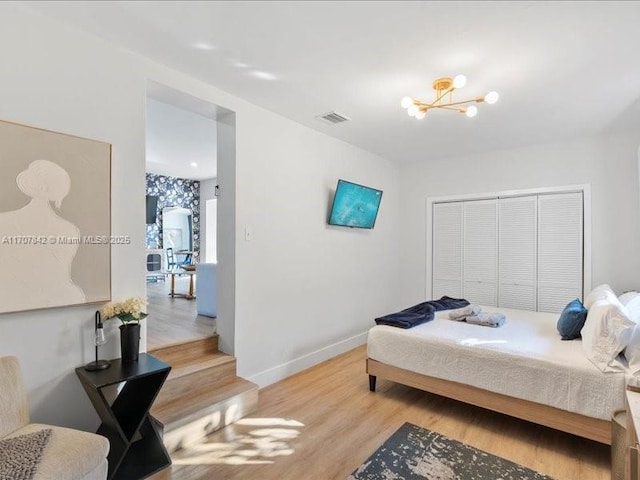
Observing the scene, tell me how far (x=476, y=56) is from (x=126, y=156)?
242cm

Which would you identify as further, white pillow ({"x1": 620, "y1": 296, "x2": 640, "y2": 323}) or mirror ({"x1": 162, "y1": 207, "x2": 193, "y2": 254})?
mirror ({"x1": 162, "y1": 207, "x2": 193, "y2": 254})

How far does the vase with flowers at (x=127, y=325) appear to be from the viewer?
2080 millimetres

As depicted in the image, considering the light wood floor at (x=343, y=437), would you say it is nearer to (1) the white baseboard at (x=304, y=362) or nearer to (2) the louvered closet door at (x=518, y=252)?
(1) the white baseboard at (x=304, y=362)

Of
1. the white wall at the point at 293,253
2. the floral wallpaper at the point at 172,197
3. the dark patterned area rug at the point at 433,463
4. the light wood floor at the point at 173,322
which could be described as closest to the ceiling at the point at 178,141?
the floral wallpaper at the point at 172,197

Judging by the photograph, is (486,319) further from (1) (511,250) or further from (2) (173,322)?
(2) (173,322)

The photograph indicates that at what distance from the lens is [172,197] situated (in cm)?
730

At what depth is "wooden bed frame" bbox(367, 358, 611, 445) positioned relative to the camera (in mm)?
2111

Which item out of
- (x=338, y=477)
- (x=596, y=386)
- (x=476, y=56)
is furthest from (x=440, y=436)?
(x=476, y=56)

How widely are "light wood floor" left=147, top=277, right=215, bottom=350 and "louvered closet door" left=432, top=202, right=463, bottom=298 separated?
321cm

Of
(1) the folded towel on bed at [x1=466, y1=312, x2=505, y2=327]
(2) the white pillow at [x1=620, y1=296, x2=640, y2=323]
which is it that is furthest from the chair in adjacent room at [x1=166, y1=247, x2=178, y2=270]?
(2) the white pillow at [x1=620, y1=296, x2=640, y2=323]

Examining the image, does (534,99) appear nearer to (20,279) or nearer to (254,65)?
(254,65)

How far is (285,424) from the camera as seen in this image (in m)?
2.52

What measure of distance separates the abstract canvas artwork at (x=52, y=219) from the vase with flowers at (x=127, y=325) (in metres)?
0.10

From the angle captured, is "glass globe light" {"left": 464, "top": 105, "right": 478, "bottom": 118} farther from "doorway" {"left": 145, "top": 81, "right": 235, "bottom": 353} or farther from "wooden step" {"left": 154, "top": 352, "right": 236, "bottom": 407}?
"wooden step" {"left": 154, "top": 352, "right": 236, "bottom": 407}
